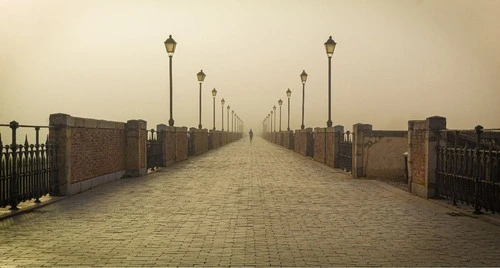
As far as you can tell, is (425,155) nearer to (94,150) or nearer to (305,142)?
(94,150)

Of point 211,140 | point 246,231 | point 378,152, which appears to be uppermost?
point 378,152

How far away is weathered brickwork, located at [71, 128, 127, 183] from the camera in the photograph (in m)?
12.6

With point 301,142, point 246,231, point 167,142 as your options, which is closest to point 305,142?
point 301,142

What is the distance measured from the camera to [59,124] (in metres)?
11.8

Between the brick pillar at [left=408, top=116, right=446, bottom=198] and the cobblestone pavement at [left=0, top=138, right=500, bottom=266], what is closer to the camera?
the cobblestone pavement at [left=0, top=138, right=500, bottom=266]

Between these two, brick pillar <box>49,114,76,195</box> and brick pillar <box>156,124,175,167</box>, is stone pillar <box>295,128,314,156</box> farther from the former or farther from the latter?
brick pillar <box>49,114,76,195</box>

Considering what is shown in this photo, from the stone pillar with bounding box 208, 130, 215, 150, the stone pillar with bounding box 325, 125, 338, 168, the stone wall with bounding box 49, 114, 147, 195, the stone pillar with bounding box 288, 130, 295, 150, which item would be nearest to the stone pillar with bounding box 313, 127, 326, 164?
the stone pillar with bounding box 325, 125, 338, 168

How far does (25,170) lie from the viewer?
10.1 meters

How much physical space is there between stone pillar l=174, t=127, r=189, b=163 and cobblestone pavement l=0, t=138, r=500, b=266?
13.4 metres

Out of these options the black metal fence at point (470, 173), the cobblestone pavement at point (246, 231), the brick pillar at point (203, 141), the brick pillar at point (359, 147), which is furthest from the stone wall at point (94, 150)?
the brick pillar at point (203, 141)

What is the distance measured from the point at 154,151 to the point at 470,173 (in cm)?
1433

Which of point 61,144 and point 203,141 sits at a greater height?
point 61,144

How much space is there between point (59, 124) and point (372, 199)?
7.84 m

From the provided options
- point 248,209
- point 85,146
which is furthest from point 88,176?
point 248,209
